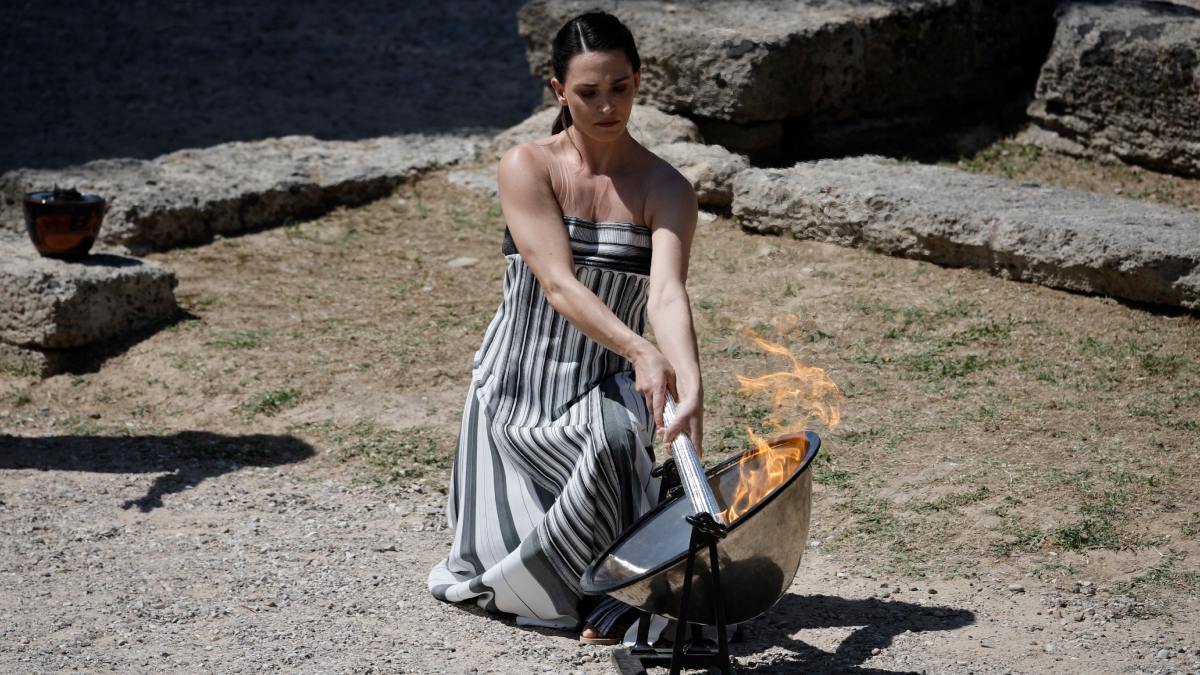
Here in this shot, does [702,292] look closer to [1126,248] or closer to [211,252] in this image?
[1126,248]

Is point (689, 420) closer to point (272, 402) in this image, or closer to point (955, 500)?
point (955, 500)

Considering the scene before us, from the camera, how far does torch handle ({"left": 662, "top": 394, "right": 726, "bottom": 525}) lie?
2688mm

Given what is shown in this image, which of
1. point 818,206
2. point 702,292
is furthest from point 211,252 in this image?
point 818,206

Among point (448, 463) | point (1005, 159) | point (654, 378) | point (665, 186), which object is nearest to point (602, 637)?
point (654, 378)

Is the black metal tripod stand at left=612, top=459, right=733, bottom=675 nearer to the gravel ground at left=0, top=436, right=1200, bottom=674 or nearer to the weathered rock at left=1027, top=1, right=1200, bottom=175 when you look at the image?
the gravel ground at left=0, top=436, right=1200, bottom=674

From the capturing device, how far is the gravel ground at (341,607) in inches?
133

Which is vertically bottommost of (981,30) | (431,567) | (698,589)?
(431,567)

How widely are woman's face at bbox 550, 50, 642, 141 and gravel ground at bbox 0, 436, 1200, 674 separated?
52.1 inches

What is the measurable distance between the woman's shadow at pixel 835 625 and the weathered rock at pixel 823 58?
3.86 metres

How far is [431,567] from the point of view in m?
4.07

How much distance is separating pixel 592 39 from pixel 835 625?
1.64 metres

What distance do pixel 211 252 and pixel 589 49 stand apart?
161 inches

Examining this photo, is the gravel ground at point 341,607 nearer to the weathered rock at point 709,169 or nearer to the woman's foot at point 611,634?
the woman's foot at point 611,634

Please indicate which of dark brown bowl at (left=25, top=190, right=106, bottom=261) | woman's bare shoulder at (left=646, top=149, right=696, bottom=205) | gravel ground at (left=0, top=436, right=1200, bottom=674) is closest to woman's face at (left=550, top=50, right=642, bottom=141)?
woman's bare shoulder at (left=646, top=149, right=696, bottom=205)
